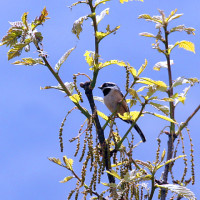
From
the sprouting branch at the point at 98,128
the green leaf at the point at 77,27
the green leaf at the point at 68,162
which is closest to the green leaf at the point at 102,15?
the green leaf at the point at 77,27

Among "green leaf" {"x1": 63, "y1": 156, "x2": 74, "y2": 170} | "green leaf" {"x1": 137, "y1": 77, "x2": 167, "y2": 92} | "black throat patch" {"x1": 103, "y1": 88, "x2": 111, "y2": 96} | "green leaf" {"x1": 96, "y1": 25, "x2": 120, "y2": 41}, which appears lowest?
"green leaf" {"x1": 63, "y1": 156, "x2": 74, "y2": 170}

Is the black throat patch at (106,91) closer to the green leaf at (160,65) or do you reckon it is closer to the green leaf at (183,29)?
the green leaf at (160,65)

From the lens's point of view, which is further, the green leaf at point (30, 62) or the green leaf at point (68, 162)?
the green leaf at point (68, 162)

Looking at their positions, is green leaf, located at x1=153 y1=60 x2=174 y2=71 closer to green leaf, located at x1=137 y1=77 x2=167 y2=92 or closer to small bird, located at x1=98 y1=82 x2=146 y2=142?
green leaf, located at x1=137 y1=77 x2=167 y2=92

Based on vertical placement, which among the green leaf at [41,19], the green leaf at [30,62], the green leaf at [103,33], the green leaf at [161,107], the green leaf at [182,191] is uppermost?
the green leaf at [41,19]

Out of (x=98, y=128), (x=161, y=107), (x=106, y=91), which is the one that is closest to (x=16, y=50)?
(x=98, y=128)

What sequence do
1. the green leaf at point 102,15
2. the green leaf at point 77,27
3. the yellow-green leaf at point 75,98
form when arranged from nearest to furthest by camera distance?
the green leaf at point 77,27 → the yellow-green leaf at point 75,98 → the green leaf at point 102,15

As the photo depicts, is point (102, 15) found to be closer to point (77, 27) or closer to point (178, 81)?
point (77, 27)

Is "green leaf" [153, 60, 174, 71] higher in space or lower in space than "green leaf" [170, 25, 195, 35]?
lower

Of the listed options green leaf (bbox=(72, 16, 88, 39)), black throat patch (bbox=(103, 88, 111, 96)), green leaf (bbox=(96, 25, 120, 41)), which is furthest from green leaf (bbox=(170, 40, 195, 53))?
black throat patch (bbox=(103, 88, 111, 96))

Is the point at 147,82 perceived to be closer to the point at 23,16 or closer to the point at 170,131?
the point at 170,131

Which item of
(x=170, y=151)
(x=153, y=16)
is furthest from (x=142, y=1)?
(x=170, y=151)

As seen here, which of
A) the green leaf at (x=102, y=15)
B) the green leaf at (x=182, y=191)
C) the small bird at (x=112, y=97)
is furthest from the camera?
the small bird at (x=112, y=97)

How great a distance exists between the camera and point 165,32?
166 inches
